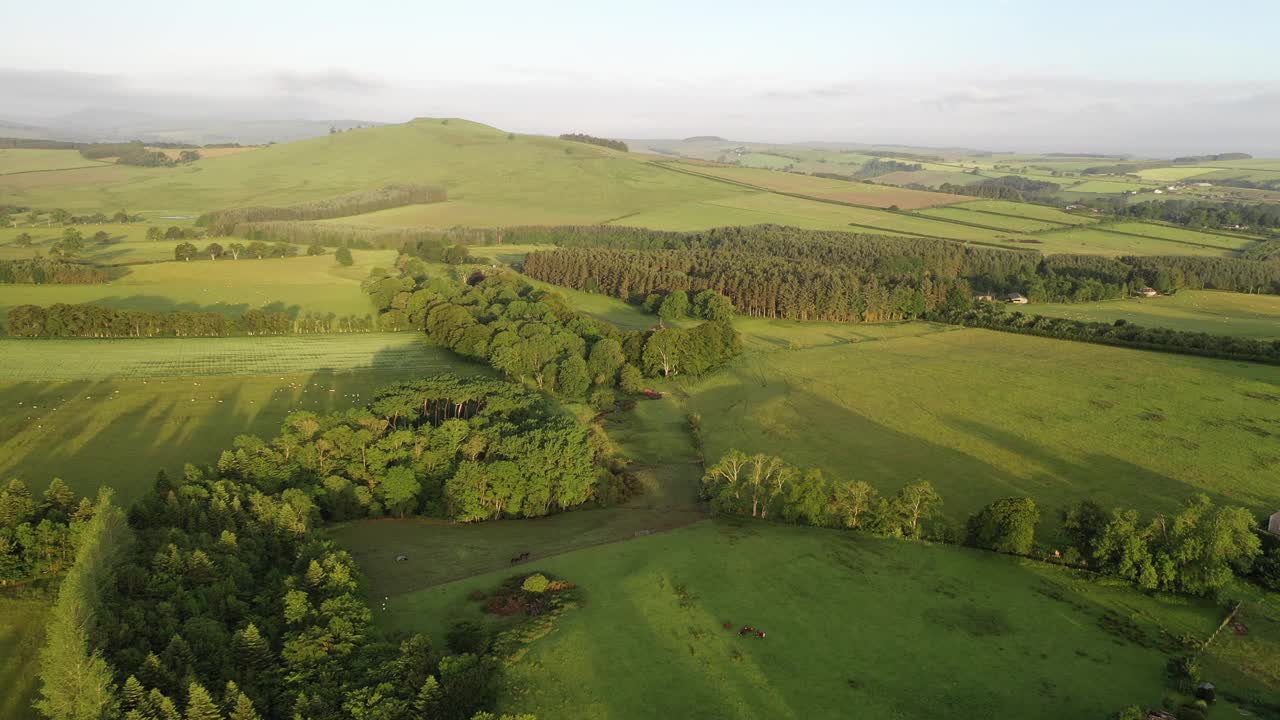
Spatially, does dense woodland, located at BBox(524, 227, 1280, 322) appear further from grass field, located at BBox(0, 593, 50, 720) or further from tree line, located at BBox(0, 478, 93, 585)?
grass field, located at BBox(0, 593, 50, 720)

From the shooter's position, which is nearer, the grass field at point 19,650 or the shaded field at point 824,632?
the grass field at point 19,650

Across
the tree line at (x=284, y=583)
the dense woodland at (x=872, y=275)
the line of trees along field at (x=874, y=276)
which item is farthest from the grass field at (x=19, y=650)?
the dense woodland at (x=872, y=275)

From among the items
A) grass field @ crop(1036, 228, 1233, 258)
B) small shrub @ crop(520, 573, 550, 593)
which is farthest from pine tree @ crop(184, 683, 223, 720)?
grass field @ crop(1036, 228, 1233, 258)

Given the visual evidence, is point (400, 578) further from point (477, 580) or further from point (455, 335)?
point (455, 335)

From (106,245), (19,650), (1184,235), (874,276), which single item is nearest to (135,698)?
(19,650)

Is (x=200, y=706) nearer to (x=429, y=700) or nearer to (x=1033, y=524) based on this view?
(x=429, y=700)

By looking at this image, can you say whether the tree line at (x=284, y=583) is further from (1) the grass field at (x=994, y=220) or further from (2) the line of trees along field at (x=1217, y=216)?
(2) the line of trees along field at (x=1217, y=216)
